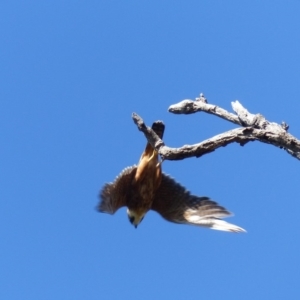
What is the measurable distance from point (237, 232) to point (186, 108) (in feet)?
7.91

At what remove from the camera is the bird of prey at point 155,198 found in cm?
785

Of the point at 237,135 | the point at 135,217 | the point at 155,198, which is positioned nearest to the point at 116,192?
the point at 155,198

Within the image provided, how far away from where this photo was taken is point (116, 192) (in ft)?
26.8

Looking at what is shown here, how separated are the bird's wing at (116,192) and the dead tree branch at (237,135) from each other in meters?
2.82

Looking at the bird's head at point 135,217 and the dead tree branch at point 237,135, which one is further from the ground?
the bird's head at point 135,217

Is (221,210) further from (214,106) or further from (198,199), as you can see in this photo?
(214,106)

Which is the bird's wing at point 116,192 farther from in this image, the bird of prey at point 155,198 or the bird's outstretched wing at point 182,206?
the bird's outstretched wing at point 182,206

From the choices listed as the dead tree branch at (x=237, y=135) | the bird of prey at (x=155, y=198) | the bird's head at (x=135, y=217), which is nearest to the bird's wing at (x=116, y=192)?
the bird of prey at (x=155, y=198)

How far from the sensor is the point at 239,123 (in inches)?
188

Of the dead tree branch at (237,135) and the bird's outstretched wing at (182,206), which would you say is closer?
the dead tree branch at (237,135)

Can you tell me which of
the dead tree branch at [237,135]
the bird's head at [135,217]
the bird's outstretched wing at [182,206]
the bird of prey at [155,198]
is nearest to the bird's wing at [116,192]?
the bird of prey at [155,198]

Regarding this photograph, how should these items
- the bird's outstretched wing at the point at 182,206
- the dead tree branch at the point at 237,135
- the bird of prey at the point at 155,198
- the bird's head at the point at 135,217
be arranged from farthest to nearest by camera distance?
the bird's head at the point at 135,217 → the bird's outstretched wing at the point at 182,206 → the bird of prey at the point at 155,198 → the dead tree branch at the point at 237,135

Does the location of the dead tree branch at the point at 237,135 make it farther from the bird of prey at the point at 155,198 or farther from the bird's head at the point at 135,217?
the bird's head at the point at 135,217

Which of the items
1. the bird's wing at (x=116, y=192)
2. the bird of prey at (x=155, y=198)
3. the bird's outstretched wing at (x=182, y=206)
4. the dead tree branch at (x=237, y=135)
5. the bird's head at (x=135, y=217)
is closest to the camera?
the dead tree branch at (x=237, y=135)
